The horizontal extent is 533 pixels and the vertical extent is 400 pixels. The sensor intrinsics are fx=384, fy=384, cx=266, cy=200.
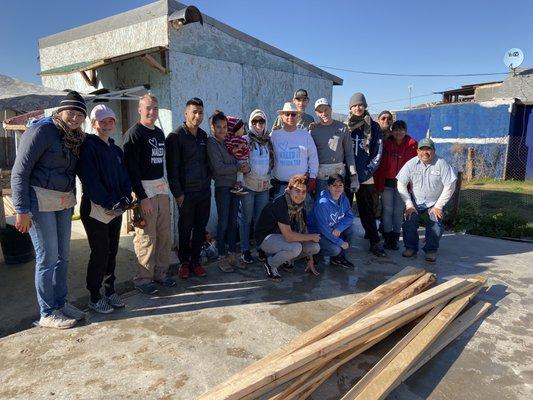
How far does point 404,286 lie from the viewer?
4074mm

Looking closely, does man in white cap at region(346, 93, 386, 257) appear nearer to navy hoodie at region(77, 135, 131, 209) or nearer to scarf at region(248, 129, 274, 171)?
scarf at region(248, 129, 274, 171)

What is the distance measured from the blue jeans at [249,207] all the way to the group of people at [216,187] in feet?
0.04

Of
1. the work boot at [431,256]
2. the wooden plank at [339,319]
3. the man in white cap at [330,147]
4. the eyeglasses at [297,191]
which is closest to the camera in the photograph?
the wooden plank at [339,319]

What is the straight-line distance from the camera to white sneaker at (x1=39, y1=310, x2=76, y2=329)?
3316 millimetres

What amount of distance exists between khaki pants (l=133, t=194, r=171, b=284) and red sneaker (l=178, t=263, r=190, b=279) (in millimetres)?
297

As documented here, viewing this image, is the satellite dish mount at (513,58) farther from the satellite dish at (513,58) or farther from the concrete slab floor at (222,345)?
the concrete slab floor at (222,345)

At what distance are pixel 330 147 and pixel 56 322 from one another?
3.56 meters

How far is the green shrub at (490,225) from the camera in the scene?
6539mm

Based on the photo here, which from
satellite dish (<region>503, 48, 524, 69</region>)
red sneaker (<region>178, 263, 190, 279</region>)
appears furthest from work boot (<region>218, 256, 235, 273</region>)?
satellite dish (<region>503, 48, 524, 69</region>)

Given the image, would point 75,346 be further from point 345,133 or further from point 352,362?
point 345,133

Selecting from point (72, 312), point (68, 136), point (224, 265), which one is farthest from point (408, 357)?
point (68, 136)

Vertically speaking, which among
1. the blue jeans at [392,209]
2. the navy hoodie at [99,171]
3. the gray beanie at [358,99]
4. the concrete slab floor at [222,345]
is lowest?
the concrete slab floor at [222,345]

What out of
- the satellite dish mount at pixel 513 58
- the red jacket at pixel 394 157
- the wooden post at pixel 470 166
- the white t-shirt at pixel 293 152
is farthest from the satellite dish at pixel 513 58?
the white t-shirt at pixel 293 152

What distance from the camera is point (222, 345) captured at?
3160 millimetres
